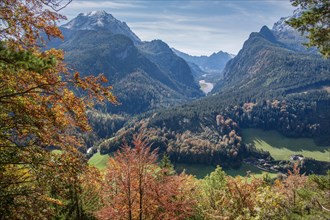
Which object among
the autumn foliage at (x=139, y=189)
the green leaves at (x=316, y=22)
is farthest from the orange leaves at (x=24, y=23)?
the green leaves at (x=316, y=22)

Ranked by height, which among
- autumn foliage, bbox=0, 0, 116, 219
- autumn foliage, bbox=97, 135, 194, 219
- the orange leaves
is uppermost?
the orange leaves

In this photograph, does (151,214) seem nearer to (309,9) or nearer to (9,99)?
(9,99)

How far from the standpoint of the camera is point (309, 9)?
64.2 ft

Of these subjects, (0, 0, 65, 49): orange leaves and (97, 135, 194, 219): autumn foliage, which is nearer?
(0, 0, 65, 49): orange leaves

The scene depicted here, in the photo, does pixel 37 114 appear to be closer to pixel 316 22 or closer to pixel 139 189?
pixel 139 189

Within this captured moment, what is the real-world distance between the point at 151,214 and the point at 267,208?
8.21 m

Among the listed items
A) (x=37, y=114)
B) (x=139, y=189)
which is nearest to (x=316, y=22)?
(x=139, y=189)

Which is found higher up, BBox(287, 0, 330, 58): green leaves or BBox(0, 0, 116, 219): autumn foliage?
BBox(287, 0, 330, 58): green leaves

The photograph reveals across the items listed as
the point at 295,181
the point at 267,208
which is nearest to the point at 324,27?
the point at 267,208

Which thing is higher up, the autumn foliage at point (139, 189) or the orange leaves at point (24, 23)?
the orange leaves at point (24, 23)

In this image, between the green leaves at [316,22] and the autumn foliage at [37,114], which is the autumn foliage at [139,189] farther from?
the green leaves at [316,22]

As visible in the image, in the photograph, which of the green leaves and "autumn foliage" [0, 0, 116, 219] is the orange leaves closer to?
"autumn foliage" [0, 0, 116, 219]

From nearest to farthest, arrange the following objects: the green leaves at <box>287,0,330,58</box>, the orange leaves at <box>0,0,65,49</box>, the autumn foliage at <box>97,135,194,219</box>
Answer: the orange leaves at <box>0,0,65,49</box> < the green leaves at <box>287,0,330,58</box> < the autumn foliage at <box>97,135,194,219</box>

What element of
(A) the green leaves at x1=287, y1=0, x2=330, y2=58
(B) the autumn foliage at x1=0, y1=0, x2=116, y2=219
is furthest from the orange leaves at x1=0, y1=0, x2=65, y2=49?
(A) the green leaves at x1=287, y1=0, x2=330, y2=58
